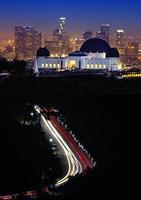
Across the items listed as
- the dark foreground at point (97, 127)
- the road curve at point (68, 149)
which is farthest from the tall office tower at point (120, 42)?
the road curve at point (68, 149)

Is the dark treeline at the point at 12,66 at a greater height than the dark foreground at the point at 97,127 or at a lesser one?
greater

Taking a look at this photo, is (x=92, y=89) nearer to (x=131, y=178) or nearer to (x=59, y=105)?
(x=59, y=105)

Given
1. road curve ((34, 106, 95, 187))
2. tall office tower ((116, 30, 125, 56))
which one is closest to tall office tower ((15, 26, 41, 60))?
tall office tower ((116, 30, 125, 56))

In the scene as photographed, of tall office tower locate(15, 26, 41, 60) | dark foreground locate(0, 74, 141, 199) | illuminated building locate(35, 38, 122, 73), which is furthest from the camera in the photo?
tall office tower locate(15, 26, 41, 60)

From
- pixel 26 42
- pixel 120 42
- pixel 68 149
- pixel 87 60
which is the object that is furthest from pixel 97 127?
pixel 120 42

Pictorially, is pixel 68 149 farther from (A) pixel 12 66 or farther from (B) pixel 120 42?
(B) pixel 120 42

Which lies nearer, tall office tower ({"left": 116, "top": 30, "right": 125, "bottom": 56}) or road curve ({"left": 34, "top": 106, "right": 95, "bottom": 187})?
road curve ({"left": 34, "top": 106, "right": 95, "bottom": 187})

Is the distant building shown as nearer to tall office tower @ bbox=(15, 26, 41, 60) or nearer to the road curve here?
tall office tower @ bbox=(15, 26, 41, 60)

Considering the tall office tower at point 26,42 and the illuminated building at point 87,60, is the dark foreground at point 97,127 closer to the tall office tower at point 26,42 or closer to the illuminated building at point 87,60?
the illuminated building at point 87,60
